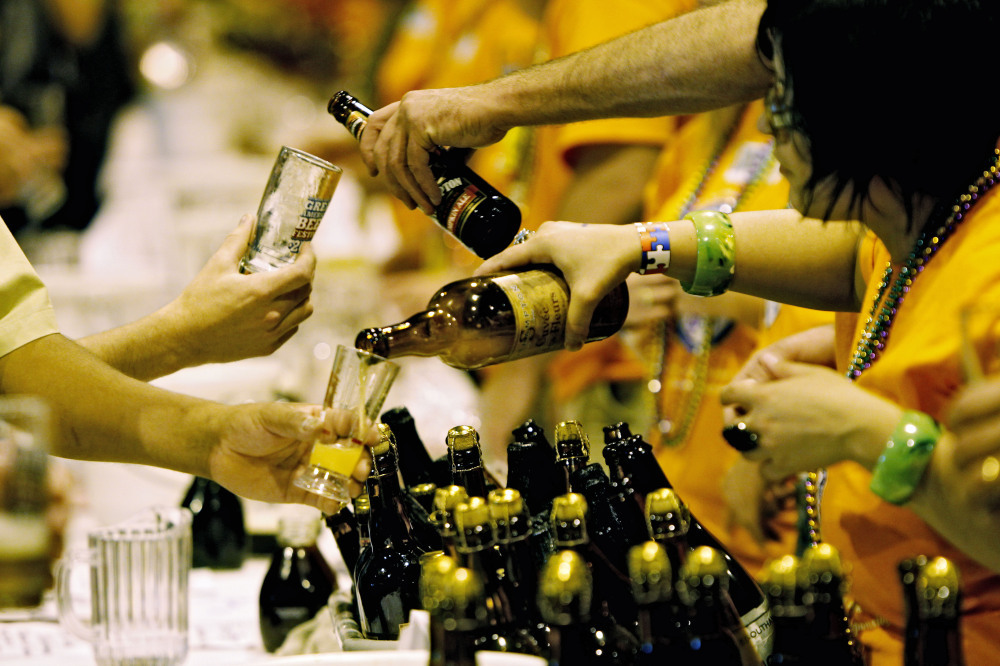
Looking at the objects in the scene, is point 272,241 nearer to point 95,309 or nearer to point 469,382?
point 469,382

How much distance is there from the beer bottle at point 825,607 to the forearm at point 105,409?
2.70ft

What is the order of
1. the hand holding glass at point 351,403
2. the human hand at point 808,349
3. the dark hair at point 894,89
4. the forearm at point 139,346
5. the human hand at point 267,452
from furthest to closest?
1. the forearm at point 139,346
2. the human hand at point 808,349
3. the human hand at point 267,452
4. the hand holding glass at point 351,403
5. the dark hair at point 894,89

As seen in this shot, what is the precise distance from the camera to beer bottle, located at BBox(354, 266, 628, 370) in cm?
122

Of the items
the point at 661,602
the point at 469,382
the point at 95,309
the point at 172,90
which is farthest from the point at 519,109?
the point at 172,90

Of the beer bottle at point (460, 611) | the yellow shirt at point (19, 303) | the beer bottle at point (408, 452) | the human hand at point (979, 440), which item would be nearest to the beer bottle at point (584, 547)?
the beer bottle at point (460, 611)

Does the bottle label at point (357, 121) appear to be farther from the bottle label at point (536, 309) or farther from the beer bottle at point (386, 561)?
the beer bottle at point (386, 561)

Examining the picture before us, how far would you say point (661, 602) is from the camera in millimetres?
823

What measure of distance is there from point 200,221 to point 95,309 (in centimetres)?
89

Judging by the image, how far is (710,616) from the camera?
854mm

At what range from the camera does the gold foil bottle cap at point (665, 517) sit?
86 centimetres

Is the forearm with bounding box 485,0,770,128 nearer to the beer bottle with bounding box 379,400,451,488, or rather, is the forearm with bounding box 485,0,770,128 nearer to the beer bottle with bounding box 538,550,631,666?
the beer bottle with bounding box 379,400,451,488

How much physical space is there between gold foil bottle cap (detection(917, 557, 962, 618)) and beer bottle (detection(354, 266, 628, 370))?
56 centimetres

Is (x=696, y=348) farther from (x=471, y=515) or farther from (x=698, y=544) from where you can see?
(x=471, y=515)

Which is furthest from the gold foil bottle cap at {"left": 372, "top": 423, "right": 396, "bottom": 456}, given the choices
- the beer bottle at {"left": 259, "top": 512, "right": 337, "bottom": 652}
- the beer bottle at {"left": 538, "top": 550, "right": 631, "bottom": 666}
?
the beer bottle at {"left": 259, "top": 512, "right": 337, "bottom": 652}
